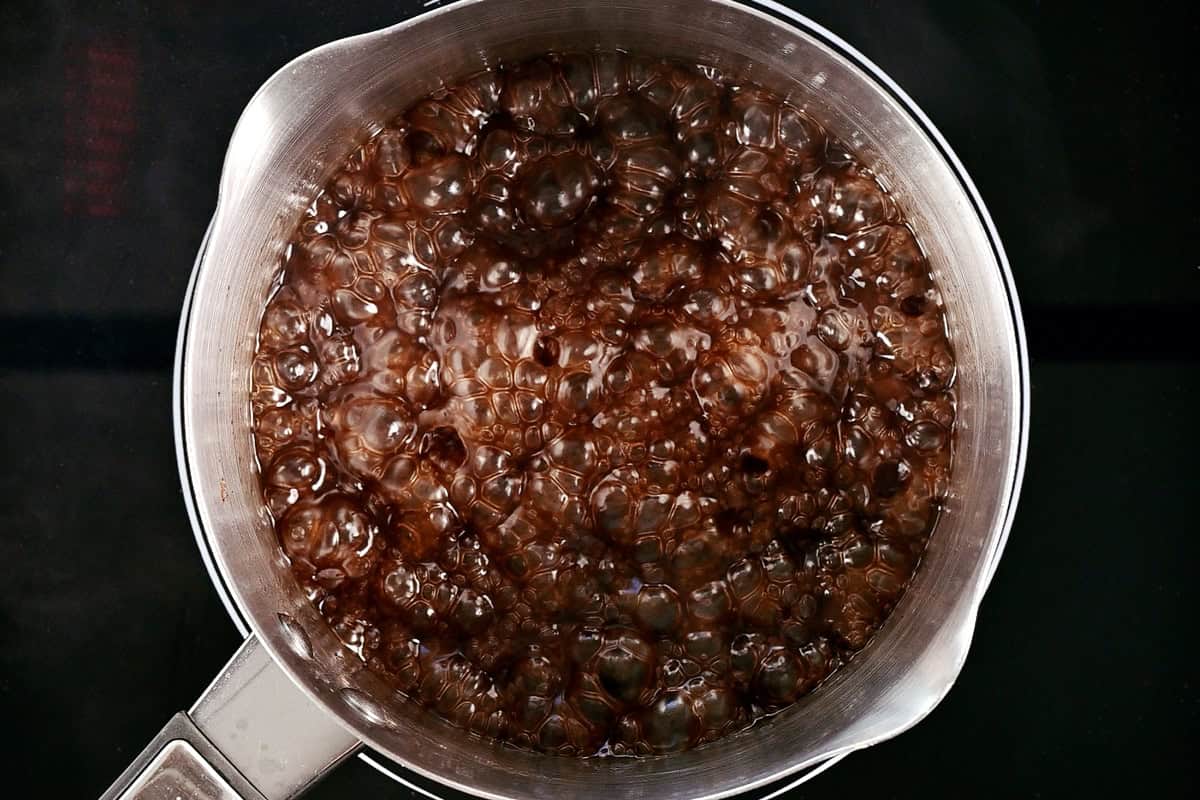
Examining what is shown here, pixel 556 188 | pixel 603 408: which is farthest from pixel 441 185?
pixel 603 408

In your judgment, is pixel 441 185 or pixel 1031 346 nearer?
pixel 441 185

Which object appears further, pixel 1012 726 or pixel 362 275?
pixel 1012 726

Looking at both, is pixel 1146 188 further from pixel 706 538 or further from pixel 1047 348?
pixel 706 538

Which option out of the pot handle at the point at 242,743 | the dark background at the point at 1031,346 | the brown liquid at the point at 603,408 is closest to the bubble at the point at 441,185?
the brown liquid at the point at 603,408

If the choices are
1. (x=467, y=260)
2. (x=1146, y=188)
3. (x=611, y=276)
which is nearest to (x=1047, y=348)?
(x=1146, y=188)

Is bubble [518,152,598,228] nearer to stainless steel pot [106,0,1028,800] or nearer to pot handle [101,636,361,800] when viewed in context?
stainless steel pot [106,0,1028,800]

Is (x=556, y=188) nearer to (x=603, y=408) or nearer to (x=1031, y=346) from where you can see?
(x=603, y=408)
